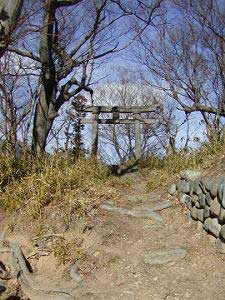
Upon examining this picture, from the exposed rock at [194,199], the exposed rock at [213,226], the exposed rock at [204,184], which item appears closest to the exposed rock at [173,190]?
the exposed rock at [194,199]

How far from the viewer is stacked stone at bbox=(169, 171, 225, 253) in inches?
175

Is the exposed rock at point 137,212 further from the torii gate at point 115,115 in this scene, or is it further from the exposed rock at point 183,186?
the torii gate at point 115,115

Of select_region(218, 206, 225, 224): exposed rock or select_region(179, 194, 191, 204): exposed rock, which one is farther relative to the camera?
select_region(179, 194, 191, 204): exposed rock

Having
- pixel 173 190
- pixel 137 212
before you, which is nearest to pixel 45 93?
pixel 173 190

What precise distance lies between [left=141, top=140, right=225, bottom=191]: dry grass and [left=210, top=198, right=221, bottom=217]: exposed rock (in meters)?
1.57

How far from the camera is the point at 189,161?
22.9 ft

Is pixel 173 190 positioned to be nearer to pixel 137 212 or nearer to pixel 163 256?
pixel 137 212

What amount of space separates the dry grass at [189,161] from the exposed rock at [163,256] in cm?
197

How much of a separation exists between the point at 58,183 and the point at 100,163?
180 cm

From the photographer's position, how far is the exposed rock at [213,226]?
179 inches

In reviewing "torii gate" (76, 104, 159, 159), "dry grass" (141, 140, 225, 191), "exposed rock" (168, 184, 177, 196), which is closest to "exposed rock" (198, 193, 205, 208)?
"exposed rock" (168, 184, 177, 196)

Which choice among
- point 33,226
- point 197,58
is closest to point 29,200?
point 33,226

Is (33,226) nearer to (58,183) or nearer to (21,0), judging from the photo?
(58,183)

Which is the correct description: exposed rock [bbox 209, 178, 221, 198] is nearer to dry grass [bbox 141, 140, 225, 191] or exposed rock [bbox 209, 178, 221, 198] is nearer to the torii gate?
dry grass [bbox 141, 140, 225, 191]
